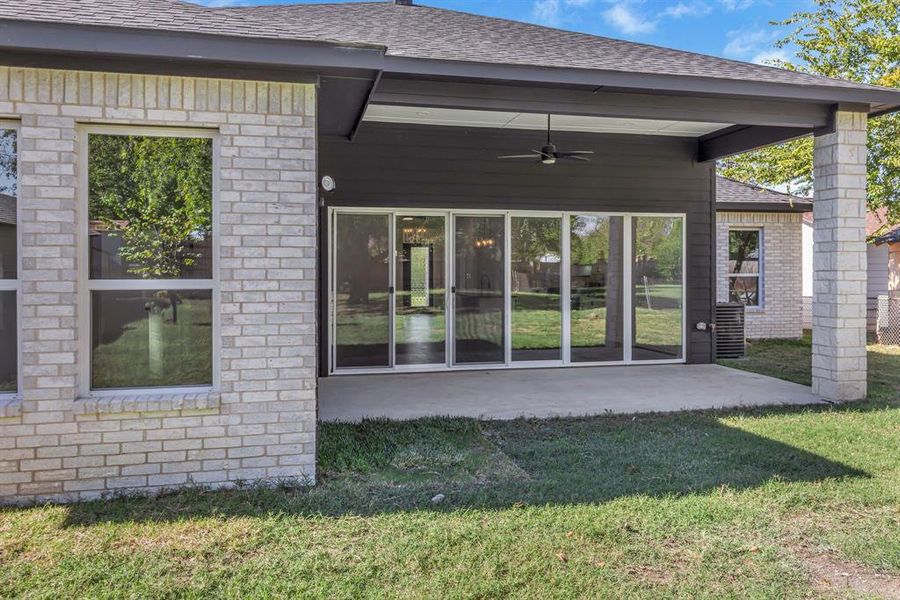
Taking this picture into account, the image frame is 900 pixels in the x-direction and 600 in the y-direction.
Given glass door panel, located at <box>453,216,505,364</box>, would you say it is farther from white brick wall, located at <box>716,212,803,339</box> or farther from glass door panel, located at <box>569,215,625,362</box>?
white brick wall, located at <box>716,212,803,339</box>

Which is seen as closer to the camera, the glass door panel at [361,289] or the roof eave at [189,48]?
the roof eave at [189,48]

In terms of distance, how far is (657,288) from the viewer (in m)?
9.32

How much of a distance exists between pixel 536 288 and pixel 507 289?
1.42 ft

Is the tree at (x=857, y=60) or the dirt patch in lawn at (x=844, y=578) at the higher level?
the tree at (x=857, y=60)

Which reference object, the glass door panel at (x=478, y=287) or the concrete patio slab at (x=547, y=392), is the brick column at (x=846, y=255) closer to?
the concrete patio slab at (x=547, y=392)

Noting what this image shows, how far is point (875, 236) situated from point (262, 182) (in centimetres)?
1372

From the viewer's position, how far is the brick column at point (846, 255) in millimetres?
6551

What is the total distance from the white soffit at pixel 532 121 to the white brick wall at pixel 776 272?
485 centimetres

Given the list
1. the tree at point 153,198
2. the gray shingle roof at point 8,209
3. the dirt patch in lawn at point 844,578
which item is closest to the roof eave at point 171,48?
the tree at point 153,198

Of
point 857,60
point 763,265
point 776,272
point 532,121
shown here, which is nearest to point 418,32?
point 532,121

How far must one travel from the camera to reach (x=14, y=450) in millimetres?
3762

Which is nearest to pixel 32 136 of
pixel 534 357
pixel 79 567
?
pixel 79 567

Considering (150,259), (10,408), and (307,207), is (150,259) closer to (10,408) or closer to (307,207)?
(307,207)

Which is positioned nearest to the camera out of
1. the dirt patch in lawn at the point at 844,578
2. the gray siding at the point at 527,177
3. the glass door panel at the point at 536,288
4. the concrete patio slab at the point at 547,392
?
the dirt patch in lawn at the point at 844,578
